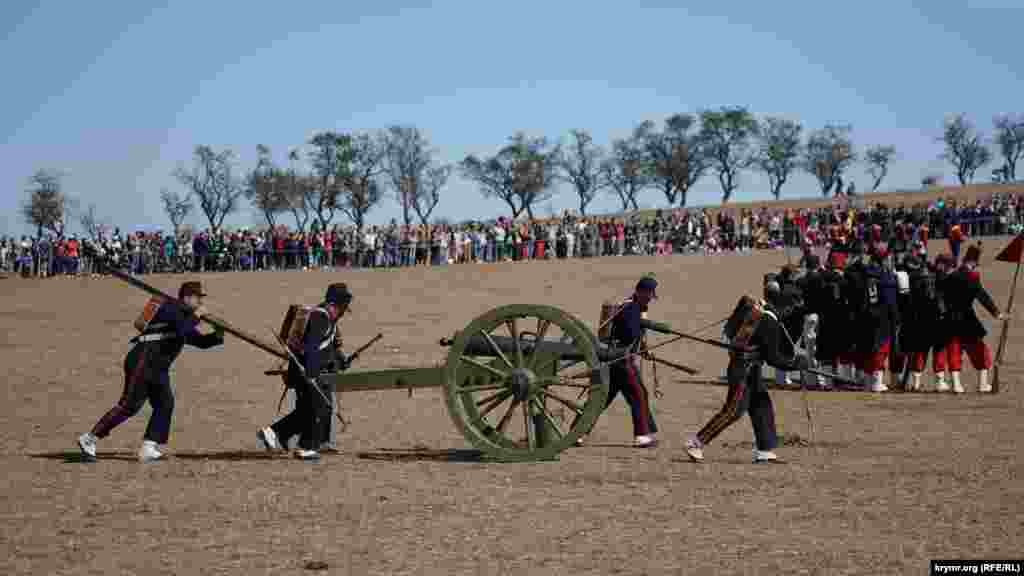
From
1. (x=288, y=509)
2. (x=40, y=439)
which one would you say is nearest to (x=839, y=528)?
(x=288, y=509)

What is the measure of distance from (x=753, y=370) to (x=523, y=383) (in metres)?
2.10

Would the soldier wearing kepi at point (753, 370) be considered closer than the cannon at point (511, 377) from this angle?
No

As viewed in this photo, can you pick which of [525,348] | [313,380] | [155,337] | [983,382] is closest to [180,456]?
[155,337]

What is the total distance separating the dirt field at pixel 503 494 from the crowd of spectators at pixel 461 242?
74.4ft

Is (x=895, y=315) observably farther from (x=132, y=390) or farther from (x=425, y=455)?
(x=132, y=390)

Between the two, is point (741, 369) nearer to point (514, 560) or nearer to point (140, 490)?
point (514, 560)

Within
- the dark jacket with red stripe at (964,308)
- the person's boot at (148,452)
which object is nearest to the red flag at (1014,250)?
the dark jacket with red stripe at (964,308)

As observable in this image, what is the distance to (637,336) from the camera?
12.8 metres

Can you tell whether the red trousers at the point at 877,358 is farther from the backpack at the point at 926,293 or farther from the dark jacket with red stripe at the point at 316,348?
the dark jacket with red stripe at the point at 316,348

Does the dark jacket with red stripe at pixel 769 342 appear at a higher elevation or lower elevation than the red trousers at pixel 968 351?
higher

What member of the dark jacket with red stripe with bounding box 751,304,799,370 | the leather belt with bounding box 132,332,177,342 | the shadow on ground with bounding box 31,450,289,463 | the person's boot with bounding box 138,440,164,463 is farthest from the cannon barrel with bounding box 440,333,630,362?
the person's boot with bounding box 138,440,164,463

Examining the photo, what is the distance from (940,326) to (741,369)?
710cm

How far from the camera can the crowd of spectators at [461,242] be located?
42.0 metres

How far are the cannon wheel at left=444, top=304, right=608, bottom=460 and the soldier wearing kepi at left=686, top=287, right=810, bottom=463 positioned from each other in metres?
1.18
